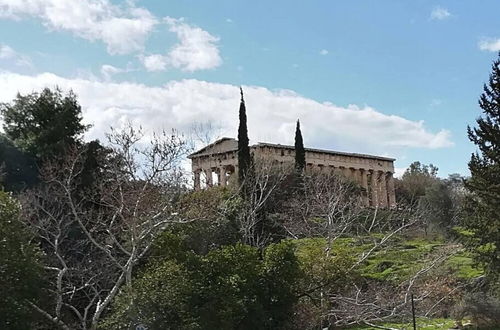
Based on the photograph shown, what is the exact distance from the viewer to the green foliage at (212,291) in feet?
47.8

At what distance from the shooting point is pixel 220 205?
2673cm

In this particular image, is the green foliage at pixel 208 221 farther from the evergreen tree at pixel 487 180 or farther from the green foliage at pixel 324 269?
the evergreen tree at pixel 487 180

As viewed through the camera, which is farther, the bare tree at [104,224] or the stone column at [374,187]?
the stone column at [374,187]

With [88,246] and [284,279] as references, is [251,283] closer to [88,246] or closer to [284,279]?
[284,279]

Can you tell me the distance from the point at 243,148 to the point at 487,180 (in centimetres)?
1321

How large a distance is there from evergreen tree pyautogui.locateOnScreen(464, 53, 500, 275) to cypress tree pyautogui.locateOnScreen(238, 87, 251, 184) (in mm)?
10873

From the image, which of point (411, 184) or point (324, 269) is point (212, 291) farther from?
point (411, 184)

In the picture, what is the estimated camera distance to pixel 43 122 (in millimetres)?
26125

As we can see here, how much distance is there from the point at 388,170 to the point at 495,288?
130 feet

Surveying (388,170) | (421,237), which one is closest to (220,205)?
(421,237)

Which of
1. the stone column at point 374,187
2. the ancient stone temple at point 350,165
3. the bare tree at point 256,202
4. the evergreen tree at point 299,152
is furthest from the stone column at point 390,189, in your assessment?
the bare tree at point 256,202

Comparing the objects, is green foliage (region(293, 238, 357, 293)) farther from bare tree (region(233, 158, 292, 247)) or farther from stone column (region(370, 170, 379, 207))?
stone column (region(370, 170, 379, 207))

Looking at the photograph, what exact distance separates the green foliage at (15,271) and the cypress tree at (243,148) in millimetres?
15900

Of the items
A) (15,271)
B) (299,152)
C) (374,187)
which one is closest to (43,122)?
(15,271)
